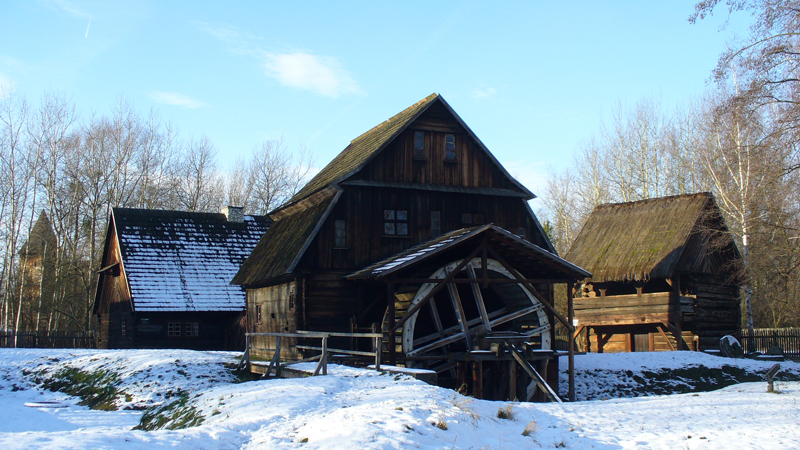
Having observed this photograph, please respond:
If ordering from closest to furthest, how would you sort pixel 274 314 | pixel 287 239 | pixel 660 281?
pixel 287 239
pixel 274 314
pixel 660 281

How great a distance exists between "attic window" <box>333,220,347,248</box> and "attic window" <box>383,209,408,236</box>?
1390 mm

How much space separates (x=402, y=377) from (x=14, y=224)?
3468 centimetres

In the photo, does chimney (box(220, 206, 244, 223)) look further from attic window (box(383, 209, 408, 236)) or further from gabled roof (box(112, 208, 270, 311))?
attic window (box(383, 209, 408, 236))

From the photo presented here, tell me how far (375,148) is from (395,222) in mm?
2542

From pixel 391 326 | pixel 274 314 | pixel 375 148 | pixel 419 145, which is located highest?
pixel 419 145

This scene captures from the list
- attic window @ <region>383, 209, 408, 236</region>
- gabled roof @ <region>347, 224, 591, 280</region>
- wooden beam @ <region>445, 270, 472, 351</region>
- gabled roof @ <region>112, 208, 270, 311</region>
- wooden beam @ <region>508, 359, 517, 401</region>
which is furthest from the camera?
gabled roof @ <region>112, 208, 270, 311</region>

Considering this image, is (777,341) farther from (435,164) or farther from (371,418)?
(371,418)

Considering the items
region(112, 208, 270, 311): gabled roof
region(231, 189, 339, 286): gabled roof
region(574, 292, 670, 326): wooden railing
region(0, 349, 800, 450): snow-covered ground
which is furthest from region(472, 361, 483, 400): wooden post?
region(112, 208, 270, 311): gabled roof

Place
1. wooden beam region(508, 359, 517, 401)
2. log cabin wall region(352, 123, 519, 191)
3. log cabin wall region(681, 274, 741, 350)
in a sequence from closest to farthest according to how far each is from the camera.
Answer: wooden beam region(508, 359, 517, 401) < log cabin wall region(352, 123, 519, 191) < log cabin wall region(681, 274, 741, 350)

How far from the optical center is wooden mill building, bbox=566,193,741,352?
92.9 feet

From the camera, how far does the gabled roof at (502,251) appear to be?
18.9m

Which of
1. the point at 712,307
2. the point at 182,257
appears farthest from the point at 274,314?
the point at 712,307

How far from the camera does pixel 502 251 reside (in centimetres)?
2114

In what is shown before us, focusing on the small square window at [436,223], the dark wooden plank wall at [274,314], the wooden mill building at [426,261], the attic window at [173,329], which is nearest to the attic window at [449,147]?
the wooden mill building at [426,261]
